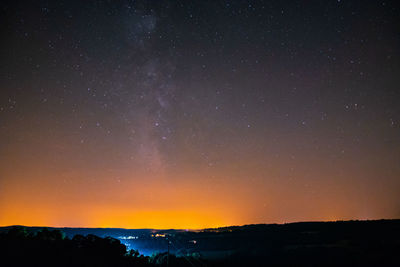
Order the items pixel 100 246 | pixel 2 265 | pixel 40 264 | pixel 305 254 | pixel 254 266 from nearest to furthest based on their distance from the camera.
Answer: pixel 2 265
pixel 40 264
pixel 100 246
pixel 254 266
pixel 305 254

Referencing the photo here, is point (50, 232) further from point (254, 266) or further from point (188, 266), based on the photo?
point (254, 266)

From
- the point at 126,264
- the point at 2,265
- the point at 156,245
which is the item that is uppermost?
the point at 2,265

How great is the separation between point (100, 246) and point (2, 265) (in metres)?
12.0

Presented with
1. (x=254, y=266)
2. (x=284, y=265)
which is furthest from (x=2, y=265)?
(x=284, y=265)

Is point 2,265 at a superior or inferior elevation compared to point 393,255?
superior

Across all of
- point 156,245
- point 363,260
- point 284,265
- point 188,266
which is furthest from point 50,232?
point 156,245

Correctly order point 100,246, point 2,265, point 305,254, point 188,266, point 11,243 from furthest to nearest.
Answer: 1. point 305,254
2. point 188,266
3. point 100,246
4. point 11,243
5. point 2,265

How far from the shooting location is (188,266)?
3278 centimetres

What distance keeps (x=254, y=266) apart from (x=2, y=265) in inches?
1511

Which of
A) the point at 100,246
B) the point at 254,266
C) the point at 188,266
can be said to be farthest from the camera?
the point at 254,266

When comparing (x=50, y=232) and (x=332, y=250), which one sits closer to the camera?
(x=50, y=232)

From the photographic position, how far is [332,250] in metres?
59.2

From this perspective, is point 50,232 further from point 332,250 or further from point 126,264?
point 332,250

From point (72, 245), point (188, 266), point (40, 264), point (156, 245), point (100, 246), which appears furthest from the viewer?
point (156, 245)
